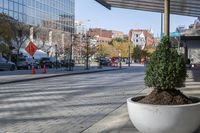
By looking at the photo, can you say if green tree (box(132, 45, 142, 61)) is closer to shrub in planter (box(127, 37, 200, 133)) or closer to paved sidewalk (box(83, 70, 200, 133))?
paved sidewalk (box(83, 70, 200, 133))

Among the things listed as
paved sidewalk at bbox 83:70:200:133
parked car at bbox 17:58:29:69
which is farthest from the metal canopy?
parked car at bbox 17:58:29:69

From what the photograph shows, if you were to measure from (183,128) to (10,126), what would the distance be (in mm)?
4646

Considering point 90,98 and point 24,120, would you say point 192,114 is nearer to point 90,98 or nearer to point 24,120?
point 24,120

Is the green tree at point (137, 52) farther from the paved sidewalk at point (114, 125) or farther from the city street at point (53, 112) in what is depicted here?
→ the paved sidewalk at point (114, 125)

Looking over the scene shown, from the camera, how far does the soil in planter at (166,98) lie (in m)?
8.34

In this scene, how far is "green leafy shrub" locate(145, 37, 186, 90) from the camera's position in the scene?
27.9ft

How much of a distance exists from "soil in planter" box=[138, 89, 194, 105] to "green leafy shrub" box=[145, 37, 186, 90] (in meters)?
0.12

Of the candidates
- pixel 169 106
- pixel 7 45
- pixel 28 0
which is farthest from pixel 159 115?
pixel 28 0

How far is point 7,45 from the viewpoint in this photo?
63.3m

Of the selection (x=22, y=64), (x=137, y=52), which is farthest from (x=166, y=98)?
(x=137, y=52)

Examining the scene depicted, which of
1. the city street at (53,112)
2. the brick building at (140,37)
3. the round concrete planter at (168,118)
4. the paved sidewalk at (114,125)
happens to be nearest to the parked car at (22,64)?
the city street at (53,112)

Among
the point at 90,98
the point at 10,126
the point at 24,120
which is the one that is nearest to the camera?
the point at 10,126

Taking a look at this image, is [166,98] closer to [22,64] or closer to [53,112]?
[53,112]

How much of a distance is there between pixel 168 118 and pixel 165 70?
1.15 metres
